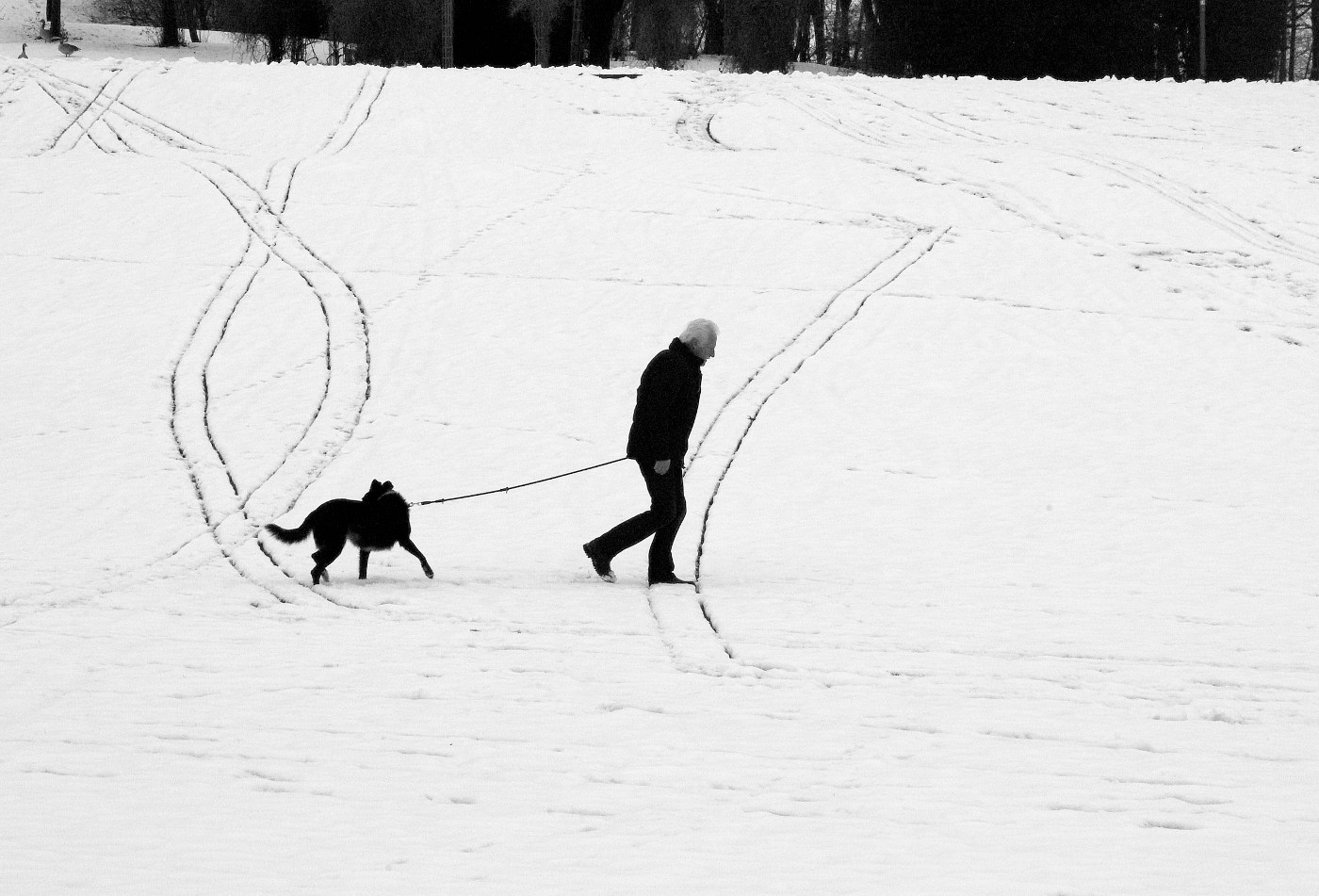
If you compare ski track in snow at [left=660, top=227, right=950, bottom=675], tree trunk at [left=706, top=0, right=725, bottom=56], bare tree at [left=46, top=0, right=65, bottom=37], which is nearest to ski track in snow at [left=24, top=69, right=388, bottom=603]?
ski track in snow at [left=660, top=227, right=950, bottom=675]

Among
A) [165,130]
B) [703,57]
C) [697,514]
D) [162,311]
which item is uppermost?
[703,57]

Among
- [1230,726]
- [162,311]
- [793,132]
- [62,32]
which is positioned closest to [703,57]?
[62,32]

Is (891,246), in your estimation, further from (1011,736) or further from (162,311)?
(1011,736)

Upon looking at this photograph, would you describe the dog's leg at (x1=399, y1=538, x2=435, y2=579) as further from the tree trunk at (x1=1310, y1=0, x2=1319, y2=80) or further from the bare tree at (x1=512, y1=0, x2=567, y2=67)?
the tree trunk at (x1=1310, y1=0, x2=1319, y2=80)

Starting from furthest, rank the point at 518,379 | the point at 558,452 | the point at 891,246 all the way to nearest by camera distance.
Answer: the point at 891,246 → the point at 518,379 → the point at 558,452

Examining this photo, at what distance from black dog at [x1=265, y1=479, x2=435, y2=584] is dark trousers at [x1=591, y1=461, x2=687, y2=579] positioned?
1.27 m

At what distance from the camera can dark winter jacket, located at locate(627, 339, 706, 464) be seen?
8.13 m

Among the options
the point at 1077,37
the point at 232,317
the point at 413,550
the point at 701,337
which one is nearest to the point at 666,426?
the point at 701,337

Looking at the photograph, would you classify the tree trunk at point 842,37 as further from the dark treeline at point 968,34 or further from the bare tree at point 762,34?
the bare tree at point 762,34

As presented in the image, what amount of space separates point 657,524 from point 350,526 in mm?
1920

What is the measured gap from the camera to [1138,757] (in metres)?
5.39

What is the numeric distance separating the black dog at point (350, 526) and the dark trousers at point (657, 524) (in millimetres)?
1273

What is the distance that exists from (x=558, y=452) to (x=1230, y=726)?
6765 millimetres

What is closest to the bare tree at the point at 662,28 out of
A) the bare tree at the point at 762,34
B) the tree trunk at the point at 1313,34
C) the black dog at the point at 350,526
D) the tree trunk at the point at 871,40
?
the bare tree at the point at 762,34
